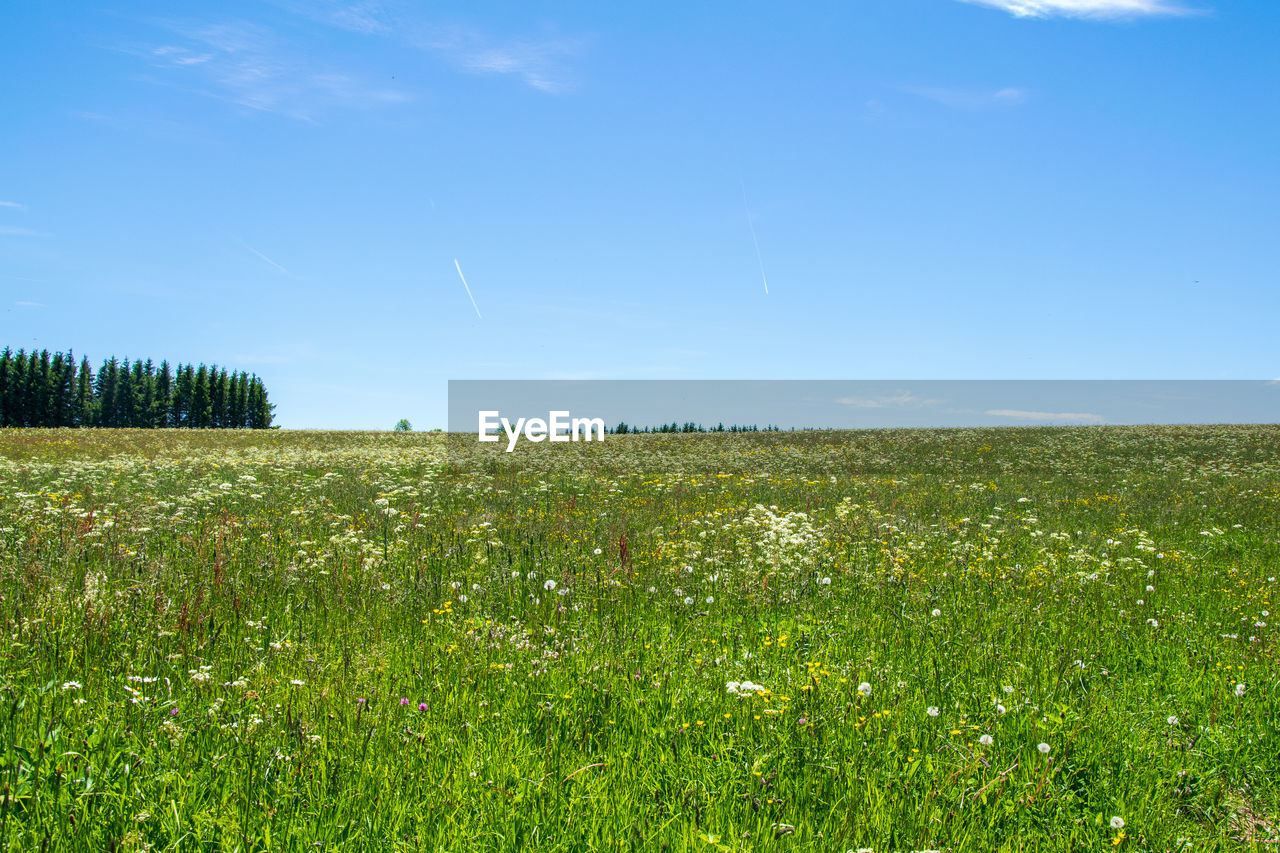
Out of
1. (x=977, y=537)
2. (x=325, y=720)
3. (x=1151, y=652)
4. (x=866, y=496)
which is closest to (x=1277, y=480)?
(x=866, y=496)

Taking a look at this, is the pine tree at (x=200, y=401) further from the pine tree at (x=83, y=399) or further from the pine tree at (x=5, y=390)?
the pine tree at (x=5, y=390)

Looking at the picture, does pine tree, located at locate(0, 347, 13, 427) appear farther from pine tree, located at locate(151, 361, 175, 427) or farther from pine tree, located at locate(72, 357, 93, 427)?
pine tree, located at locate(151, 361, 175, 427)

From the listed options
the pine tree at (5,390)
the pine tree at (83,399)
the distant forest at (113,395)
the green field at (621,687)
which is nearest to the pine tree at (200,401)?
the distant forest at (113,395)

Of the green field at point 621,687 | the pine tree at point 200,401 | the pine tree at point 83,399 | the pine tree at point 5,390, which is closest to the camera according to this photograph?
the green field at point 621,687

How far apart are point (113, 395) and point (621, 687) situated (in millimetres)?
125443

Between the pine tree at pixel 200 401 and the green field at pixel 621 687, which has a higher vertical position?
the pine tree at pixel 200 401

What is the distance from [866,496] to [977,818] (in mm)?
12460

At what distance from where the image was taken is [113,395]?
3984 inches

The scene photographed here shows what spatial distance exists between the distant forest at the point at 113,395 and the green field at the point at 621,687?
109 meters

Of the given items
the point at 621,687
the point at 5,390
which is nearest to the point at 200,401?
the point at 5,390

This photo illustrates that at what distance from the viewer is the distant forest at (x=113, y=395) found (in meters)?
92.5

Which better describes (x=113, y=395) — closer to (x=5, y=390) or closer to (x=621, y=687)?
(x=5, y=390)

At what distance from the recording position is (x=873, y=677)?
4312 millimetres

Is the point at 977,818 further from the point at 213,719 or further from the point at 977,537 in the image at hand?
the point at 977,537
